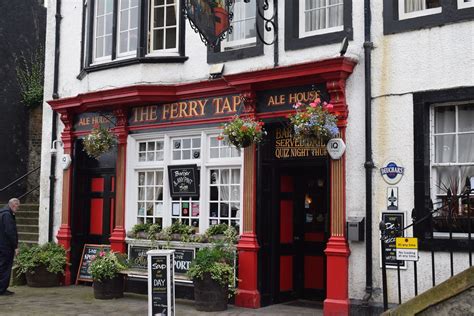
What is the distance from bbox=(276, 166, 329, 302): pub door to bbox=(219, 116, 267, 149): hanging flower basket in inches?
44.6

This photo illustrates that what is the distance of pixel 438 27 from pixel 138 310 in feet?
20.9

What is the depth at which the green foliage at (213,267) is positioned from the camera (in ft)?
33.3

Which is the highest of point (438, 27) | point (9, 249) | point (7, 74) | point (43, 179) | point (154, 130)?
point (7, 74)

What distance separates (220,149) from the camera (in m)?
11.5

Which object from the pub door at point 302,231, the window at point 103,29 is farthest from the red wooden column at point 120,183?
the pub door at point 302,231

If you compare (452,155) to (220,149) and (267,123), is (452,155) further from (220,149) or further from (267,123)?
(220,149)

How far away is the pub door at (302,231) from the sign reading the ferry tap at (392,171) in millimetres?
1891

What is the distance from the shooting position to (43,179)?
1433cm

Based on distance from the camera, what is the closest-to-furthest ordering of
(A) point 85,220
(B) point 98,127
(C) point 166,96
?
(C) point 166,96 < (B) point 98,127 < (A) point 85,220

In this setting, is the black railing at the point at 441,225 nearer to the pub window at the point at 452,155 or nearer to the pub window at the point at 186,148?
the pub window at the point at 452,155

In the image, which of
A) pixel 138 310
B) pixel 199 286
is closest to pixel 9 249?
pixel 138 310

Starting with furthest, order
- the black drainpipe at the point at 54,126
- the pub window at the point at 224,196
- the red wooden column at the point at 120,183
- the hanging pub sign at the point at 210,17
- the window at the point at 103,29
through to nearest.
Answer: the black drainpipe at the point at 54,126
the window at the point at 103,29
the red wooden column at the point at 120,183
the pub window at the point at 224,196
the hanging pub sign at the point at 210,17

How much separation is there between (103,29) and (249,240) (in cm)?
565

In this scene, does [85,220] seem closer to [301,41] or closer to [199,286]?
[199,286]
